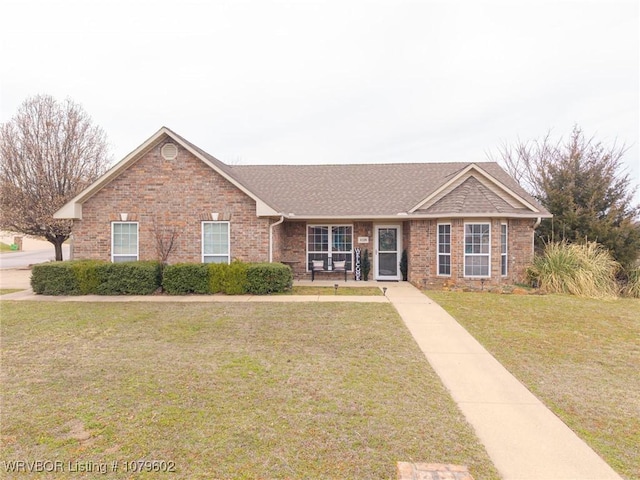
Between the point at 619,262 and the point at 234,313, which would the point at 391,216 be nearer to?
the point at 234,313

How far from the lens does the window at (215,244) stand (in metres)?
13.3

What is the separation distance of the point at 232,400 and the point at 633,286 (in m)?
15.9

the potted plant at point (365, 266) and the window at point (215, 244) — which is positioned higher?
the window at point (215, 244)

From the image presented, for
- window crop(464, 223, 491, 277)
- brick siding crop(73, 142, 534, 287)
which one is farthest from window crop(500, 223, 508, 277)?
window crop(464, 223, 491, 277)

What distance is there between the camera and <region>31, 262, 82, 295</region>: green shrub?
11.6 m

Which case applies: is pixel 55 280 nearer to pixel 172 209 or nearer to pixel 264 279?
pixel 172 209

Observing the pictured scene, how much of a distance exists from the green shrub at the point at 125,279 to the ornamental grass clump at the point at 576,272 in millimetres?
13864

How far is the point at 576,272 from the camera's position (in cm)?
1238

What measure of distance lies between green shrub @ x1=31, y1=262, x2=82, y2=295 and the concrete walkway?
10.9 metres

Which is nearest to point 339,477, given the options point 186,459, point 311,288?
point 186,459

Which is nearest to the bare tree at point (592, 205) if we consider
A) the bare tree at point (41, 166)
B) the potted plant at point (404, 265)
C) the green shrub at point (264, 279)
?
the potted plant at point (404, 265)

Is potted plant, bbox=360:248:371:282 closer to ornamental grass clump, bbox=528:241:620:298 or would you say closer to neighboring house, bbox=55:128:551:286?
neighboring house, bbox=55:128:551:286

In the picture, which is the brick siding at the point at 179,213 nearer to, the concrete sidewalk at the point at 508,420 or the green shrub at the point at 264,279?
the green shrub at the point at 264,279

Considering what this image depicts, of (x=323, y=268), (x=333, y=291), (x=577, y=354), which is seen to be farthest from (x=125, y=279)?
(x=577, y=354)
